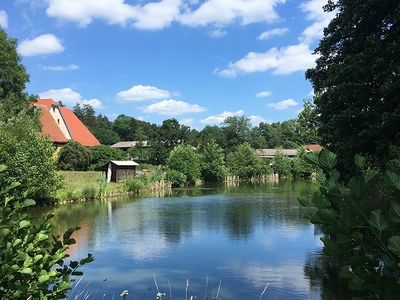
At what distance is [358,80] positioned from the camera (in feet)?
44.3

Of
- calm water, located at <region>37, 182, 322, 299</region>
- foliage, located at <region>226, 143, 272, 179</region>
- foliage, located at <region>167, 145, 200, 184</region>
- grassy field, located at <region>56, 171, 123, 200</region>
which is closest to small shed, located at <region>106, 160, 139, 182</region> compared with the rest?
grassy field, located at <region>56, 171, 123, 200</region>

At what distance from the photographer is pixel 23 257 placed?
2.30 metres

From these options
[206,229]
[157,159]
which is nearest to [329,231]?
[206,229]

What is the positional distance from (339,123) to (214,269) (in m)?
5.74

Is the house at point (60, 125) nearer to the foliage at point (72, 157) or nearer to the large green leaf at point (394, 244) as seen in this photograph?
the foliage at point (72, 157)

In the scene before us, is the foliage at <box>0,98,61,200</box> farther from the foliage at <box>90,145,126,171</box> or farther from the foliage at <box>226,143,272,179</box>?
the foliage at <box>226,143,272,179</box>

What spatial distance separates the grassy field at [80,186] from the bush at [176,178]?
30.2 feet

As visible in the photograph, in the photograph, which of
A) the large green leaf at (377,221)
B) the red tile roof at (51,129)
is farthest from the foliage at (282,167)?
the large green leaf at (377,221)

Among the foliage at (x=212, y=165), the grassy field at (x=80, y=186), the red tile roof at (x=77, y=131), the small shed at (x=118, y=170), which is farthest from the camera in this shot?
the foliage at (x=212, y=165)

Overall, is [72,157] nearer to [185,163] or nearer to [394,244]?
[185,163]

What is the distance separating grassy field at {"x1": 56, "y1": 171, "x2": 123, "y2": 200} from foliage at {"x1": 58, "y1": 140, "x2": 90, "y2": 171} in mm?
2549

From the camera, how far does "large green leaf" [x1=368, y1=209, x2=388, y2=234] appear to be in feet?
4.35

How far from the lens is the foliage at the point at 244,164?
63.9 meters

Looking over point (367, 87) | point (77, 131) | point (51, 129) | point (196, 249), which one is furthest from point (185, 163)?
point (367, 87)
